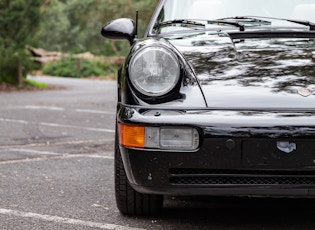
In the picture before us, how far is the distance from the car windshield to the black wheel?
917mm

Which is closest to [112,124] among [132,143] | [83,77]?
[132,143]

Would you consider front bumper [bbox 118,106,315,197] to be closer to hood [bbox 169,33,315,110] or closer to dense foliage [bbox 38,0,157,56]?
hood [bbox 169,33,315,110]

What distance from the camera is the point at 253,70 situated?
11.4 ft

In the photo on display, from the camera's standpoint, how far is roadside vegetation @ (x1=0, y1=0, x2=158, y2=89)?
18.7 meters

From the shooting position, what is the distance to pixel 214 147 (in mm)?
3191

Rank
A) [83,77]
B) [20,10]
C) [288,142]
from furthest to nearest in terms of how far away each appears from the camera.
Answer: [83,77], [20,10], [288,142]

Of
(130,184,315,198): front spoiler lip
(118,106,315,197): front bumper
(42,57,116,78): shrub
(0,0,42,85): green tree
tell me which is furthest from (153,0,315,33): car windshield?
(42,57,116,78): shrub

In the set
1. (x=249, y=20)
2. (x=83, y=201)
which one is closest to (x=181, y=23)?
(x=249, y=20)

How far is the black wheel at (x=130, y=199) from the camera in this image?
377 cm

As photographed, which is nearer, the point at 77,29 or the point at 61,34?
the point at 77,29

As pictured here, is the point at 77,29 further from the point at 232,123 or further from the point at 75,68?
the point at 232,123

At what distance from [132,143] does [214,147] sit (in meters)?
0.40

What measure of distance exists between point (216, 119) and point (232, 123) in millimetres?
77

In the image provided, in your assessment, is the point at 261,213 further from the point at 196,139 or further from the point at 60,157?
the point at 60,157
